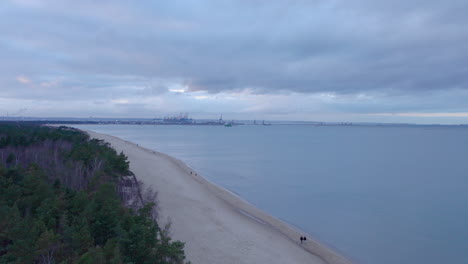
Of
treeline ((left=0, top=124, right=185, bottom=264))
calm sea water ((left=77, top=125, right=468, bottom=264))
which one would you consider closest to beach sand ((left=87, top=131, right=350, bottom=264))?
calm sea water ((left=77, top=125, right=468, bottom=264))

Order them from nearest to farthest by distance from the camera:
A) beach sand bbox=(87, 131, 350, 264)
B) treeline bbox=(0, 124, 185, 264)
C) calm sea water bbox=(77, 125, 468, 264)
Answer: treeline bbox=(0, 124, 185, 264), beach sand bbox=(87, 131, 350, 264), calm sea water bbox=(77, 125, 468, 264)

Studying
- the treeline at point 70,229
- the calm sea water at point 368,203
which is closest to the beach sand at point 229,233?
the calm sea water at point 368,203

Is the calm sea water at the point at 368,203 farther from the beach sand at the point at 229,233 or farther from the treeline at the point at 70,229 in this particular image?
the treeline at the point at 70,229

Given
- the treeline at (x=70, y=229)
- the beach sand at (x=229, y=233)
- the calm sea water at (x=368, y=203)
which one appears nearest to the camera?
the treeline at (x=70, y=229)

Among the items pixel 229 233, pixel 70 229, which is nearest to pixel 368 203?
pixel 229 233

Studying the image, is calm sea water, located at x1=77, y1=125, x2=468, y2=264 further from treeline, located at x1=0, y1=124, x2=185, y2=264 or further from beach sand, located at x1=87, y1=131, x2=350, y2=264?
treeline, located at x1=0, y1=124, x2=185, y2=264

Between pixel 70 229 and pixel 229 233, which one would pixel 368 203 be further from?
pixel 70 229

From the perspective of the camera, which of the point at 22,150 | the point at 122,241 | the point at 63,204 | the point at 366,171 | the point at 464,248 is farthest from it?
the point at 366,171

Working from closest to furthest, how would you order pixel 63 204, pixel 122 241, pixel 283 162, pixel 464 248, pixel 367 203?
pixel 122 241 → pixel 63 204 → pixel 464 248 → pixel 367 203 → pixel 283 162

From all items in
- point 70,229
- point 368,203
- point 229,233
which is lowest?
point 368,203

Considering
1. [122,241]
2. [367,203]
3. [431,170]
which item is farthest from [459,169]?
[122,241]

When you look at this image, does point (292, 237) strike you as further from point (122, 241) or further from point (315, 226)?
point (122, 241)
